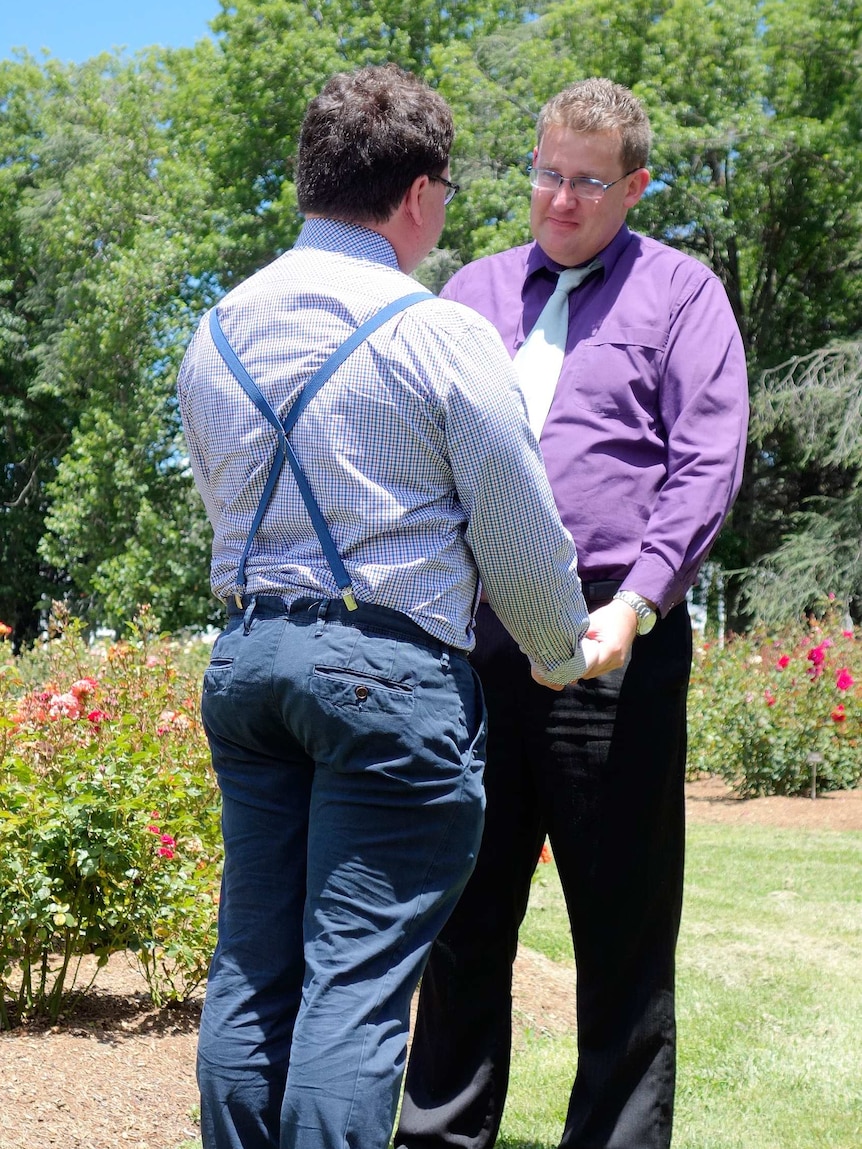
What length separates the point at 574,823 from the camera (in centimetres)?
262

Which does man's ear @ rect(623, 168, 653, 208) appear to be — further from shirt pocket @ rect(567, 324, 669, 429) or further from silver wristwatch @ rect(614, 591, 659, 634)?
silver wristwatch @ rect(614, 591, 659, 634)

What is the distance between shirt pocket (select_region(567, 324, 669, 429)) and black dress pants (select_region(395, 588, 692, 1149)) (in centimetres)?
43

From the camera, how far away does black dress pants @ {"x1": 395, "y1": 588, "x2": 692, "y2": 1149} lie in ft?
8.53

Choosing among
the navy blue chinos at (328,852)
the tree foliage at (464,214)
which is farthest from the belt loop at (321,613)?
the tree foliage at (464,214)

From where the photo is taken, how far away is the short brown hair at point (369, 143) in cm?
201

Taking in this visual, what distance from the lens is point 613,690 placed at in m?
2.60

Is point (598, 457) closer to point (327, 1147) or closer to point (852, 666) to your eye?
point (327, 1147)

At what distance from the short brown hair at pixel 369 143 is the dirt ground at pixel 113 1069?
221 cm

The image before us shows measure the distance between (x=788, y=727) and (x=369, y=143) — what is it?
879 centimetres

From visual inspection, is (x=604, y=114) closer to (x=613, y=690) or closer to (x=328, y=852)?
(x=613, y=690)

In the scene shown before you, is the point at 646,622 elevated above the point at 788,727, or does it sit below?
above

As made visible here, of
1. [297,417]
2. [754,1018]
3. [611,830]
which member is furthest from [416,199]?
[754,1018]

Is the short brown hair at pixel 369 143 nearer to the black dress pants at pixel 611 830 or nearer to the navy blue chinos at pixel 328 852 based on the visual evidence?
the navy blue chinos at pixel 328 852

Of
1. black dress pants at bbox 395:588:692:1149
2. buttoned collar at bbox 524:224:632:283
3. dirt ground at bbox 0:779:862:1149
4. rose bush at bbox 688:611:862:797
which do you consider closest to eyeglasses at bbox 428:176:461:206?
buttoned collar at bbox 524:224:632:283
